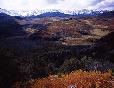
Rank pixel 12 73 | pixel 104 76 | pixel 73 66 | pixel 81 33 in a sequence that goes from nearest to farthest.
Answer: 1. pixel 104 76
2. pixel 12 73
3. pixel 73 66
4. pixel 81 33

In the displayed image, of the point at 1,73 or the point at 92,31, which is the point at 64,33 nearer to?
the point at 92,31

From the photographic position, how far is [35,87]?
583 inches

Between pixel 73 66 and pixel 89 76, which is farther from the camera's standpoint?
pixel 73 66

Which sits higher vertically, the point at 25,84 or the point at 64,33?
the point at 25,84

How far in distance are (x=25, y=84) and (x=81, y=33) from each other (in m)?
110

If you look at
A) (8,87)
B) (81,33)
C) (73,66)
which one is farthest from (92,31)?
(8,87)

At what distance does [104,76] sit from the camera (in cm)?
1558

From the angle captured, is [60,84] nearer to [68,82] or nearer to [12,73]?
[68,82]

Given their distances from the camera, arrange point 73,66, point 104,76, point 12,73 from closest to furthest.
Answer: point 104,76 < point 12,73 < point 73,66

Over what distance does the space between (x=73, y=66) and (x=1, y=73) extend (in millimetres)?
8642

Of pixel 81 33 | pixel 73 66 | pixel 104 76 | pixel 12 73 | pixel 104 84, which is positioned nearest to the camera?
pixel 104 84

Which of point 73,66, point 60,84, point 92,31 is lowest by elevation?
point 92,31

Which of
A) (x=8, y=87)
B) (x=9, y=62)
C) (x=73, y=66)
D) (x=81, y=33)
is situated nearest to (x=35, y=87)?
(x=8, y=87)

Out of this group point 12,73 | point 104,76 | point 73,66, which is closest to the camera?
point 104,76
